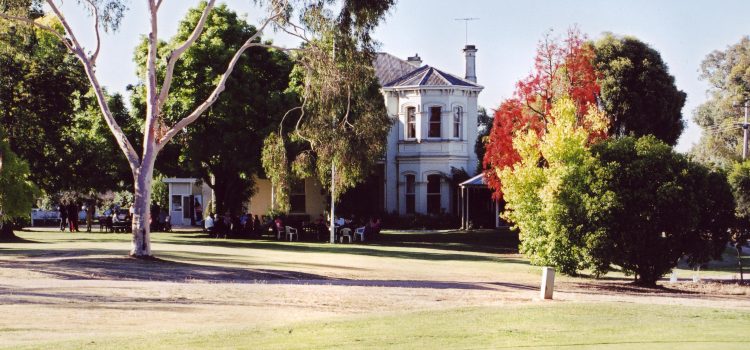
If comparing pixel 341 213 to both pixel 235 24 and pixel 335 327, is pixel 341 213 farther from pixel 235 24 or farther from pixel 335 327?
pixel 335 327

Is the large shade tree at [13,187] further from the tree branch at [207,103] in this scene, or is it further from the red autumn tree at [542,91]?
the red autumn tree at [542,91]

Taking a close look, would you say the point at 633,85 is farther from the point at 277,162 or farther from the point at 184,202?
the point at 184,202

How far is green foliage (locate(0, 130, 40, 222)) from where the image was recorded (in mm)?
35531

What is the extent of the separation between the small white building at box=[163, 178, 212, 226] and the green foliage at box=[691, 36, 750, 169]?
37208mm

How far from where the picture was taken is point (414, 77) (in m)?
59.1

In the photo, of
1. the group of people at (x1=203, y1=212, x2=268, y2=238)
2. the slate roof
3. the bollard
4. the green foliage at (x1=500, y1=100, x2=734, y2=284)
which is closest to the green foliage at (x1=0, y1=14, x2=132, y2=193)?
the group of people at (x1=203, y1=212, x2=268, y2=238)

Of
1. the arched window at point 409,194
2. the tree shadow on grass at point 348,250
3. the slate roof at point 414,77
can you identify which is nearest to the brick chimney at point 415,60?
the slate roof at point 414,77

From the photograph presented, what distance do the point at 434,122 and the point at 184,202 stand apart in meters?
17.8

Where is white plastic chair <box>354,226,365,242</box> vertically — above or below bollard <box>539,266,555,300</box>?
above

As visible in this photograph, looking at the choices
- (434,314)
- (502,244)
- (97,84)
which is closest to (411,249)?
(502,244)

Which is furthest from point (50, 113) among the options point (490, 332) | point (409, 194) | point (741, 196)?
point (490, 332)

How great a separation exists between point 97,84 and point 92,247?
7.12 m

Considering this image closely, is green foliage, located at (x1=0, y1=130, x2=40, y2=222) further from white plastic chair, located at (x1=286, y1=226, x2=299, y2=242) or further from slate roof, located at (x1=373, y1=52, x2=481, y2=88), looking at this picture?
slate roof, located at (x1=373, y1=52, x2=481, y2=88)

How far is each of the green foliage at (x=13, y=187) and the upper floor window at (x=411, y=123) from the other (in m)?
26.5
